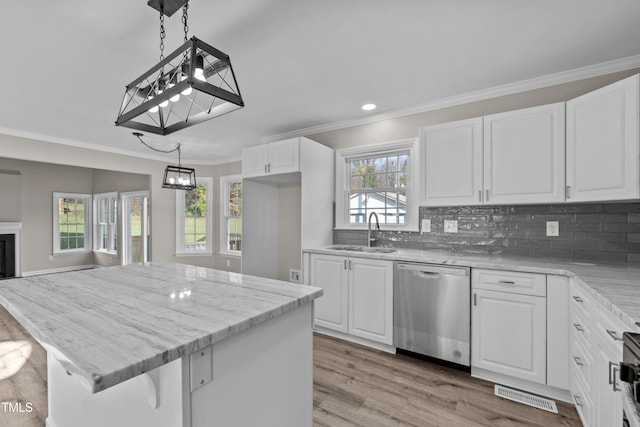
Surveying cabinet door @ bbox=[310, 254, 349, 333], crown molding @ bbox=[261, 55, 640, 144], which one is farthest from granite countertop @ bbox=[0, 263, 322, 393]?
crown molding @ bbox=[261, 55, 640, 144]

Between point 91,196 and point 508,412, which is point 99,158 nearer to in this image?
point 91,196

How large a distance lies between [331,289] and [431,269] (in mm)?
1113

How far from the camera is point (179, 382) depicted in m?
0.88

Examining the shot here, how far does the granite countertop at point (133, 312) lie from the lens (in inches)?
29.6

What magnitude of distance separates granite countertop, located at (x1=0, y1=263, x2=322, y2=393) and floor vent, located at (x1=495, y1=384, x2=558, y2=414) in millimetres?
1845

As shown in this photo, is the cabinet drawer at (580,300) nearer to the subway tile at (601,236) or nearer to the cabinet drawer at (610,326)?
the cabinet drawer at (610,326)

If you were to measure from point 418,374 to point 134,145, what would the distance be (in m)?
5.41

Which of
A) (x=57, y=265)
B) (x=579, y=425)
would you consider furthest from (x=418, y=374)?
(x=57, y=265)

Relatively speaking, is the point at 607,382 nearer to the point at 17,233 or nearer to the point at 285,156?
the point at 285,156

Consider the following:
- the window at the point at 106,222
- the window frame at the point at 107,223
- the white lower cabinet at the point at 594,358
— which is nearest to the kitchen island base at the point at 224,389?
the white lower cabinet at the point at 594,358

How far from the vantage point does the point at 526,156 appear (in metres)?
2.40

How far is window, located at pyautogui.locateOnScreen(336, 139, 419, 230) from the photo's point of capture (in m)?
3.32

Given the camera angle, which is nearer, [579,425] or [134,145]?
[579,425]

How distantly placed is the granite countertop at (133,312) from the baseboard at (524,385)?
1870mm
